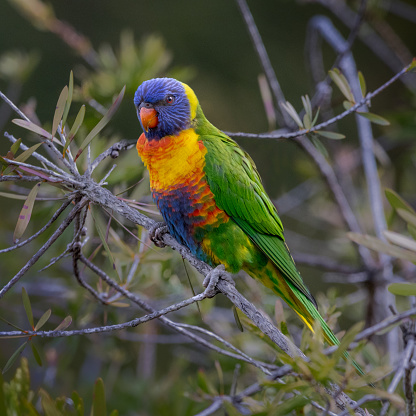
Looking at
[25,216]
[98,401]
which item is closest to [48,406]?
[98,401]

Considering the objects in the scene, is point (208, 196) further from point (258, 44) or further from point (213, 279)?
point (258, 44)

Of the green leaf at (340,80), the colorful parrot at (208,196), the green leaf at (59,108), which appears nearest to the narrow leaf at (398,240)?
the green leaf at (340,80)

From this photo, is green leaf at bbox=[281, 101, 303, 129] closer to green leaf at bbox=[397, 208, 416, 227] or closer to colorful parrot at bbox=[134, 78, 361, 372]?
colorful parrot at bbox=[134, 78, 361, 372]

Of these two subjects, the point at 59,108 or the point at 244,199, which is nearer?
the point at 59,108

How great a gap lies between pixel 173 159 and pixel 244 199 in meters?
0.26

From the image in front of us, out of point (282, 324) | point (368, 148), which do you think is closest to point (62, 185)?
point (282, 324)

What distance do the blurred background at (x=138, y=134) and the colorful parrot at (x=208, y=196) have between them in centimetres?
11

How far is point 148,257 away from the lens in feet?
4.99

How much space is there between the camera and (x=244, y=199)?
5.26 feet

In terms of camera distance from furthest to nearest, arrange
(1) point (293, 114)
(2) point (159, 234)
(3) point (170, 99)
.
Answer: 1. (3) point (170, 99)
2. (2) point (159, 234)
3. (1) point (293, 114)

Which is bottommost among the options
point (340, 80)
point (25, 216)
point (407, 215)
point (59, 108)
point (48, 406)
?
point (48, 406)

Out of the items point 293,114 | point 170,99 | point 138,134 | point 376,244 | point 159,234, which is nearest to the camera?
point 376,244

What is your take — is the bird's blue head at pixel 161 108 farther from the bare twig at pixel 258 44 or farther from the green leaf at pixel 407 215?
the green leaf at pixel 407 215

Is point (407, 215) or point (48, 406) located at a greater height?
point (407, 215)
